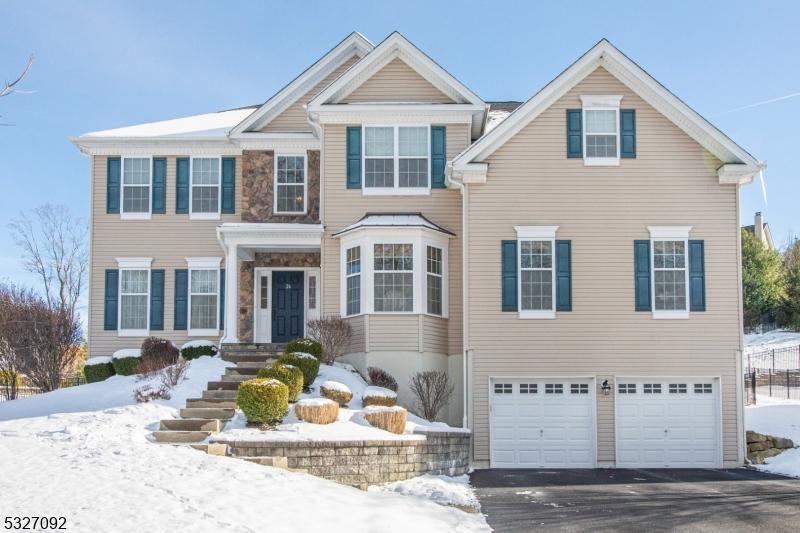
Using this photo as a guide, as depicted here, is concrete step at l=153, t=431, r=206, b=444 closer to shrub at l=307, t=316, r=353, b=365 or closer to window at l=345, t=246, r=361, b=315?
shrub at l=307, t=316, r=353, b=365

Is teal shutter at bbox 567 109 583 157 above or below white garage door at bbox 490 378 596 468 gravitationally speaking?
above

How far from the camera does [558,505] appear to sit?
14484 millimetres

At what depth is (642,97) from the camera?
69.6 feet

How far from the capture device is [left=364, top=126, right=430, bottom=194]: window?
22641mm

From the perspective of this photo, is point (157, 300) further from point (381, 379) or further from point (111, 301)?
point (381, 379)

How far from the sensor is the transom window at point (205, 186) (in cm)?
2456

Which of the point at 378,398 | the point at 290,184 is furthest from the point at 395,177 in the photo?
the point at 378,398

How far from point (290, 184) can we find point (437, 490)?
11274mm

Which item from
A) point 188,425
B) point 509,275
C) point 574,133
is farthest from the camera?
point 574,133

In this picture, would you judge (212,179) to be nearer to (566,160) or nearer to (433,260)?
(433,260)

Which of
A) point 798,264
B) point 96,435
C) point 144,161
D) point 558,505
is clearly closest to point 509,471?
point 558,505

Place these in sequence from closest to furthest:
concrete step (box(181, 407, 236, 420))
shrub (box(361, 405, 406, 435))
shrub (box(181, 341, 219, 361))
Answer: concrete step (box(181, 407, 236, 420)), shrub (box(361, 405, 406, 435)), shrub (box(181, 341, 219, 361))

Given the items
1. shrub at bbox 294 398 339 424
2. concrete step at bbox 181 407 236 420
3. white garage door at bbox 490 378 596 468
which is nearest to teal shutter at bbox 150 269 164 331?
concrete step at bbox 181 407 236 420

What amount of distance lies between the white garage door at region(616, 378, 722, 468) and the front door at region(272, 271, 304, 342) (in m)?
8.49
